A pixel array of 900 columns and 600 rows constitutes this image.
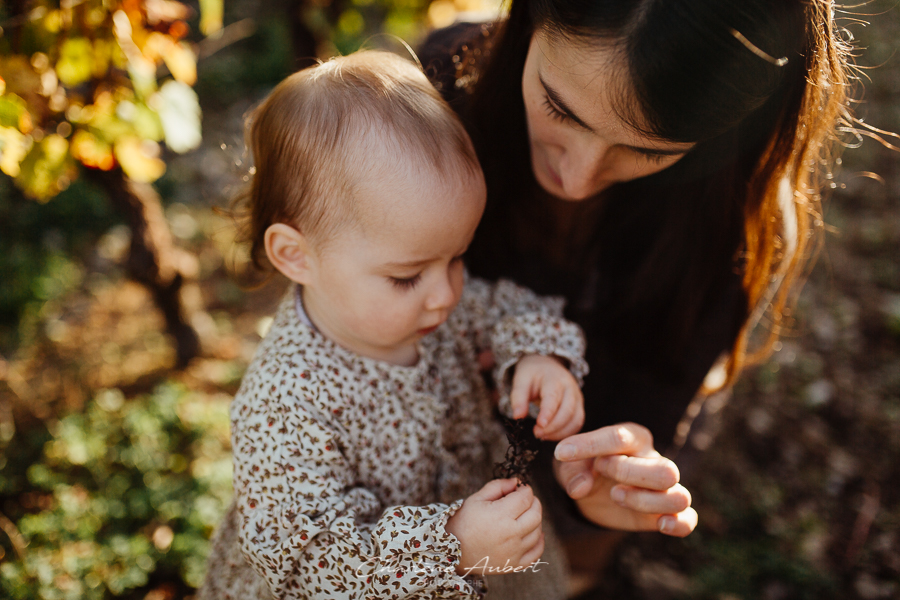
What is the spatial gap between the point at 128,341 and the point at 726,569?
11.5ft

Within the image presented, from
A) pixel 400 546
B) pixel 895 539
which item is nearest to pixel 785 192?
pixel 400 546

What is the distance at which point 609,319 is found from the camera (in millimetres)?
2084

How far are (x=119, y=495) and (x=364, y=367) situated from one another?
1.69 m

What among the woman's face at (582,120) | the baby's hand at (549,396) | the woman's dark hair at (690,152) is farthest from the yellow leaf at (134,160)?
the baby's hand at (549,396)

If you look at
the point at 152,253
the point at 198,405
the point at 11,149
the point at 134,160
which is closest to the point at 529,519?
the point at 11,149

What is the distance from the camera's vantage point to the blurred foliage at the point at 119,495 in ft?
7.09

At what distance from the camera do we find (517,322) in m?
1.69

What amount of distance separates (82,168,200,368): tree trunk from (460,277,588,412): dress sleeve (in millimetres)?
1897

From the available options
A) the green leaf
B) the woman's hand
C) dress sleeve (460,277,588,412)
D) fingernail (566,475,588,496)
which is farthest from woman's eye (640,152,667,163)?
the green leaf

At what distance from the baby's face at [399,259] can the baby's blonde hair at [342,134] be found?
0.13 ft

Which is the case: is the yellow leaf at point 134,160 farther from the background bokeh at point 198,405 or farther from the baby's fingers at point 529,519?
the baby's fingers at point 529,519

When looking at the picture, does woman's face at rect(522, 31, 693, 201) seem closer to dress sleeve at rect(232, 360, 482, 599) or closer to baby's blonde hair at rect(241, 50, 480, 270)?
baby's blonde hair at rect(241, 50, 480, 270)

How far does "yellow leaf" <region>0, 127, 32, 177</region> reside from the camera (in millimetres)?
1526

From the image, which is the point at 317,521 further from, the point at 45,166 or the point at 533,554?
the point at 45,166
